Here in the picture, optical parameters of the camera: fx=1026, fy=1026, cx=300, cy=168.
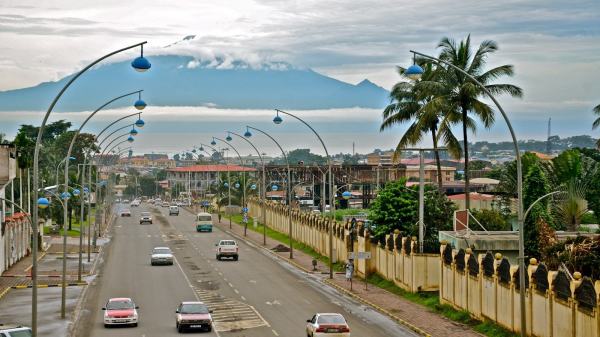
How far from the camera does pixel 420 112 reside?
7081cm

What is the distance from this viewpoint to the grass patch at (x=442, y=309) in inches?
1675

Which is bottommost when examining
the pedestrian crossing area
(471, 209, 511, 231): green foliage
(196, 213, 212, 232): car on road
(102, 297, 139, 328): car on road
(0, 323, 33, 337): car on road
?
the pedestrian crossing area

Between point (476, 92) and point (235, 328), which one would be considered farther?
point (476, 92)

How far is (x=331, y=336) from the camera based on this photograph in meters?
37.8

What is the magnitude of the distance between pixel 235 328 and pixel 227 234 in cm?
7161

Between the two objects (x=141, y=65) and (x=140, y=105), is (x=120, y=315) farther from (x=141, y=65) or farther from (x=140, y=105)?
(x=141, y=65)

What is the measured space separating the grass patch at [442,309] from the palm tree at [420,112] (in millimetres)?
9595

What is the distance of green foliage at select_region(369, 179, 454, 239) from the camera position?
2689 inches

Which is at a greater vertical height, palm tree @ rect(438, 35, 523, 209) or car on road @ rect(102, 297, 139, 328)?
palm tree @ rect(438, 35, 523, 209)

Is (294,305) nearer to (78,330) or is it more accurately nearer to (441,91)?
(78,330)

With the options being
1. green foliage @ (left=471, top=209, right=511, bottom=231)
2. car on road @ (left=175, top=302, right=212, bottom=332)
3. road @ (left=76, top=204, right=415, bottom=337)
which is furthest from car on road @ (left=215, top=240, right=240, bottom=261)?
car on road @ (left=175, top=302, right=212, bottom=332)

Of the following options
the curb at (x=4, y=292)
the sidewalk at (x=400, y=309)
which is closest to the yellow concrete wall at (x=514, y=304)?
the sidewalk at (x=400, y=309)

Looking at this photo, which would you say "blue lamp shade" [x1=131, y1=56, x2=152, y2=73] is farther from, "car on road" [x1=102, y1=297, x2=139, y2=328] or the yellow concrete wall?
the yellow concrete wall

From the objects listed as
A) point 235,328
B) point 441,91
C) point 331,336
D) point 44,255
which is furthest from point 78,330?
point 44,255
